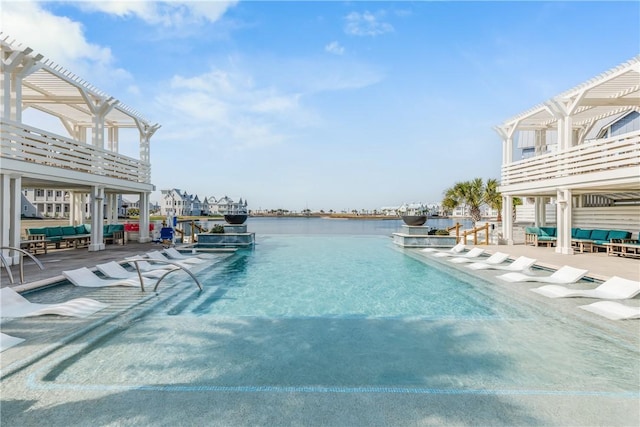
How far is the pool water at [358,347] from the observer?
3.68 metres

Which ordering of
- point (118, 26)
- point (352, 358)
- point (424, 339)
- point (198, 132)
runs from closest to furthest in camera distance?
point (352, 358), point (424, 339), point (118, 26), point (198, 132)

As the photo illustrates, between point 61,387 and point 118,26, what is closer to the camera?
point 61,387

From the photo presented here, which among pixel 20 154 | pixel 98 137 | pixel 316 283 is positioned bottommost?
pixel 316 283

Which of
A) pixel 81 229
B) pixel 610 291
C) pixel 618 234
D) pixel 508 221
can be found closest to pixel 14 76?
pixel 81 229

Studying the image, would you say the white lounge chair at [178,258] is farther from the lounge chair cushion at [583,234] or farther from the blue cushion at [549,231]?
the lounge chair cushion at [583,234]

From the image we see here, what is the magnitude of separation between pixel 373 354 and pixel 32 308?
560cm

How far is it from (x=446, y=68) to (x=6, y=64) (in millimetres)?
16820

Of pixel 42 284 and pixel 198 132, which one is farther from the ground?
pixel 198 132

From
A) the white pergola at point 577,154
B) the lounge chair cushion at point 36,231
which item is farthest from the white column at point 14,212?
the white pergola at point 577,154

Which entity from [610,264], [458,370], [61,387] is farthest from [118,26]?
[610,264]

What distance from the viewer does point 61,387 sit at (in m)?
3.49

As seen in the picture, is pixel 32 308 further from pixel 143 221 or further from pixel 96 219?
pixel 143 221

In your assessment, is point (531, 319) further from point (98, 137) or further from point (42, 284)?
point (98, 137)

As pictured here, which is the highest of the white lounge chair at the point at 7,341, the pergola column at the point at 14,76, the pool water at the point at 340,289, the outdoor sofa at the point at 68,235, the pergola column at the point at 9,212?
the pergola column at the point at 14,76
